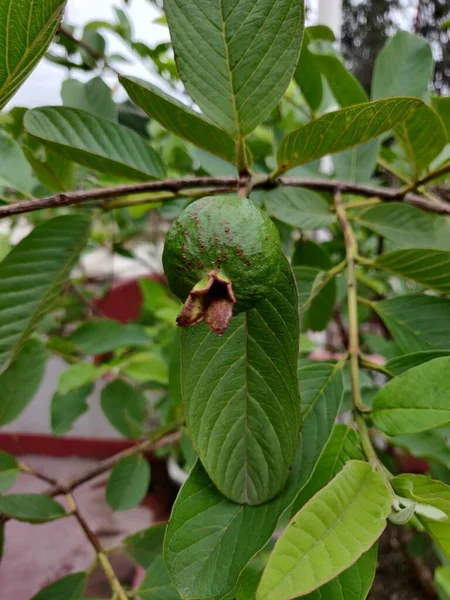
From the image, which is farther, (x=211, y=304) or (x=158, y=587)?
(x=158, y=587)

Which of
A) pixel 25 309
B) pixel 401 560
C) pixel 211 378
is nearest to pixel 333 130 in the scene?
pixel 211 378

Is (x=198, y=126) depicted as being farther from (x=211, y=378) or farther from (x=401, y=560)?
(x=401, y=560)

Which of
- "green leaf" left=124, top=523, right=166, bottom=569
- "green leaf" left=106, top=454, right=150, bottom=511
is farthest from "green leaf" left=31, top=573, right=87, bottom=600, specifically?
"green leaf" left=106, top=454, right=150, bottom=511

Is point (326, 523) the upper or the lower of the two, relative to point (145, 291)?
lower

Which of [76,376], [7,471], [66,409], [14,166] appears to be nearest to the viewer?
[14,166]

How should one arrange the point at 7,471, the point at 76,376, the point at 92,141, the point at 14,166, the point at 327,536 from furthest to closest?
the point at 76,376
the point at 7,471
the point at 14,166
the point at 92,141
the point at 327,536

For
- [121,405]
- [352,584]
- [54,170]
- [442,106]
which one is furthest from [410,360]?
[121,405]

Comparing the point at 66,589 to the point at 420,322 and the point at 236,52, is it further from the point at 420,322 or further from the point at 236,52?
the point at 236,52

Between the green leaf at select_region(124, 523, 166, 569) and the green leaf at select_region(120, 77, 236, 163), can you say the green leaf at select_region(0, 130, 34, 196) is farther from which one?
the green leaf at select_region(124, 523, 166, 569)
